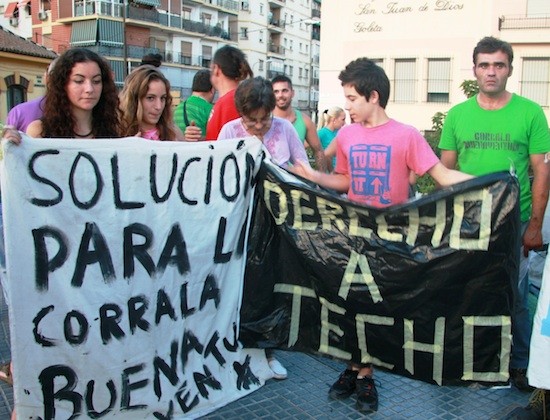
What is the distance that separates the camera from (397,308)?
3025mm

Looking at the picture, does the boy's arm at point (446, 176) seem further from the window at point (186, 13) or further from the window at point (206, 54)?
the window at point (186, 13)

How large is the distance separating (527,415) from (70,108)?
9.59 ft

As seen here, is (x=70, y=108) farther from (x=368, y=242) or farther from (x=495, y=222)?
(x=495, y=222)

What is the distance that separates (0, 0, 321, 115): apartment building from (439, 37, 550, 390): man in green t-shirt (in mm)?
36818

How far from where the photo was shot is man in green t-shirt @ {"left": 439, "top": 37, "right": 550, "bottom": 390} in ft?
11.2

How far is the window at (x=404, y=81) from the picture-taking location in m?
24.8

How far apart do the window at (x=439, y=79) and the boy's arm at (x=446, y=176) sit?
72.8 feet

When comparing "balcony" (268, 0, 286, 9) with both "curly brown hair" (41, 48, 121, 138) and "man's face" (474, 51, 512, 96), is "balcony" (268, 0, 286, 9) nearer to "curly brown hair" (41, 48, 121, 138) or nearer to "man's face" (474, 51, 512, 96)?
"man's face" (474, 51, 512, 96)

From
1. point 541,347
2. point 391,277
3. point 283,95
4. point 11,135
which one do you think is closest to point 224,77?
point 283,95

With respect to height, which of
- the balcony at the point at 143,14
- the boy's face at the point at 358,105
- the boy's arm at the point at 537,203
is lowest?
the boy's arm at the point at 537,203

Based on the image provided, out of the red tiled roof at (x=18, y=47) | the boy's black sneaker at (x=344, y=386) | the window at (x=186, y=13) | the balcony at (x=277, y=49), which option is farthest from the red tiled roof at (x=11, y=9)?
the boy's black sneaker at (x=344, y=386)

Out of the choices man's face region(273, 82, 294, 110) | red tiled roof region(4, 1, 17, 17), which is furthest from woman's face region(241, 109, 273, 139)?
red tiled roof region(4, 1, 17, 17)

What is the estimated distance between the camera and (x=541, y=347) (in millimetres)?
2730

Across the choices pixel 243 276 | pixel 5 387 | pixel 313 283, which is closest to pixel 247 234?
pixel 243 276
